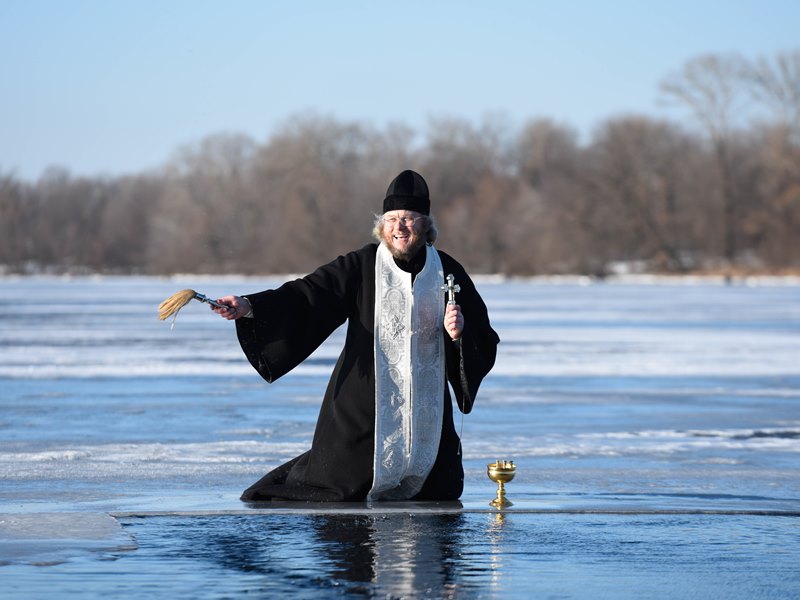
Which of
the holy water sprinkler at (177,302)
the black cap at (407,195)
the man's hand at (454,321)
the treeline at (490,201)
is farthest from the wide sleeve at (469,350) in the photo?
the treeline at (490,201)

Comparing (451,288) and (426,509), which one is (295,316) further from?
(426,509)

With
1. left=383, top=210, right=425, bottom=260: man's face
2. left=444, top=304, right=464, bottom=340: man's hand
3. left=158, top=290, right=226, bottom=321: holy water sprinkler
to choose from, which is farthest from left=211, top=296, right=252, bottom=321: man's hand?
left=444, top=304, right=464, bottom=340: man's hand

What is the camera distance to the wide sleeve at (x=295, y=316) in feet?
22.8

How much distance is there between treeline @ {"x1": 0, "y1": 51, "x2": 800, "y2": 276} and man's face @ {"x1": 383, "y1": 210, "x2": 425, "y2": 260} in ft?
214

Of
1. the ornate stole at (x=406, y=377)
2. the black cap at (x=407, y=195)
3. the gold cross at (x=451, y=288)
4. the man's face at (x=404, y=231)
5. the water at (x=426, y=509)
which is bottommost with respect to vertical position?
the water at (x=426, y=509)

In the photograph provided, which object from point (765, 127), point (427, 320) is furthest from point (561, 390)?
point (765, 127)

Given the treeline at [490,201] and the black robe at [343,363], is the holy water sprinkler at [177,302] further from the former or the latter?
the treeline at [490,201]

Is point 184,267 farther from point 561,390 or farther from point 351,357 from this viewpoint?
point 351,357

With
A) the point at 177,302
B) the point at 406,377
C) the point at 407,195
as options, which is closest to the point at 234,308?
the point at 177,302

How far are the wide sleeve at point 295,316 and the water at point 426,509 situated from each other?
725 millimetres

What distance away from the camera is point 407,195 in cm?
710

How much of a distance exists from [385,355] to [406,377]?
0.15 metres

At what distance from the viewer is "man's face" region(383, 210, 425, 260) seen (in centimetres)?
713

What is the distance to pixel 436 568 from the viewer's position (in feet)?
A: 18.0
